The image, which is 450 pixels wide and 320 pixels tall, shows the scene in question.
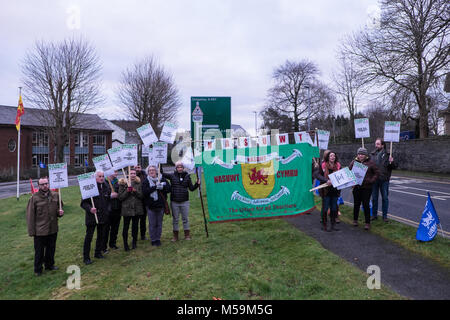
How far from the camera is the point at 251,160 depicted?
755cm

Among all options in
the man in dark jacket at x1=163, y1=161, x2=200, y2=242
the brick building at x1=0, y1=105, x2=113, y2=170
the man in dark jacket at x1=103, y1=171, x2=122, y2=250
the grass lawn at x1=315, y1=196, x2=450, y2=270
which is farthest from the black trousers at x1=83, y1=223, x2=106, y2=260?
the brick building at x1=0, y1=105, x2=113, y2=170

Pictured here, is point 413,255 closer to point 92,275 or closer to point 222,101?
point 92,275

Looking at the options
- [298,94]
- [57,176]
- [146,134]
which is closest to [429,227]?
[146,134]

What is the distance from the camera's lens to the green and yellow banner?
7461mm

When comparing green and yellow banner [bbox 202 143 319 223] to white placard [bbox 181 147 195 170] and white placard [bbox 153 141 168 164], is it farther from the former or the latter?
white placard [bbox 153 141 168 164]

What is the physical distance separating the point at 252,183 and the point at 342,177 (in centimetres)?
211

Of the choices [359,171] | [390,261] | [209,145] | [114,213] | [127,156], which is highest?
[209,145]

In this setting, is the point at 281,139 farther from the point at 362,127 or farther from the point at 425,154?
the point at 425,154

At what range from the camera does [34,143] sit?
50.8m

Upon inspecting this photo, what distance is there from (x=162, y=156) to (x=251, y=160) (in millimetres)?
2315

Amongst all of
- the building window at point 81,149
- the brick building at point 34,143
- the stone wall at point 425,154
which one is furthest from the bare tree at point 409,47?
the building window at point 81,149

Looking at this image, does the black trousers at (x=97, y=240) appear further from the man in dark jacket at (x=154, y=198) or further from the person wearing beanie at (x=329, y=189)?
the person wearing beanie at (x=329, y=189)

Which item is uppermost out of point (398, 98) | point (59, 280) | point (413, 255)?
point (398, 98)
